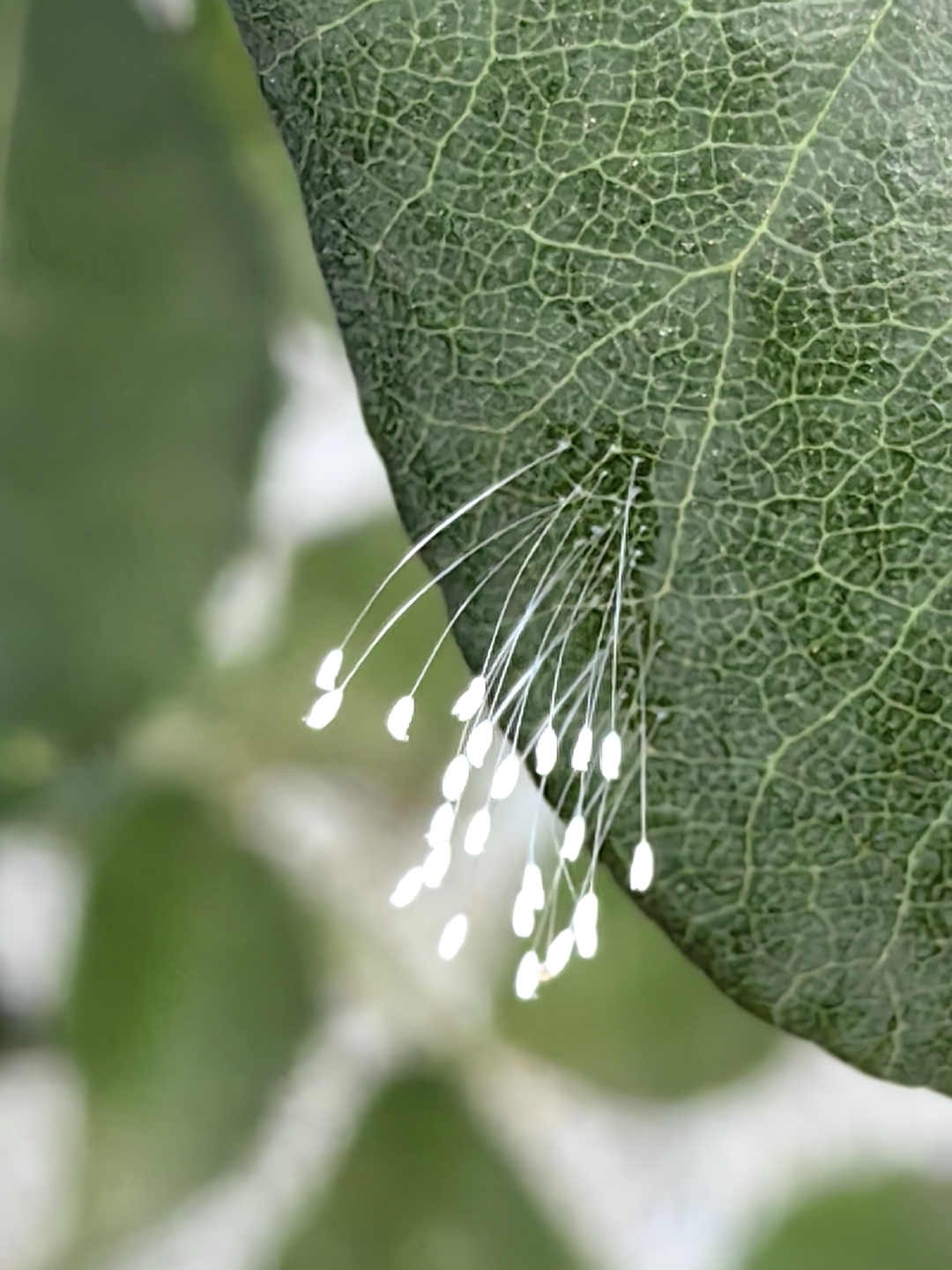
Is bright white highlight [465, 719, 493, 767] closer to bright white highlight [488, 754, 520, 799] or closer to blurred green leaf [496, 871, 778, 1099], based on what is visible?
bright white highlight [488, 754, 520, 799]

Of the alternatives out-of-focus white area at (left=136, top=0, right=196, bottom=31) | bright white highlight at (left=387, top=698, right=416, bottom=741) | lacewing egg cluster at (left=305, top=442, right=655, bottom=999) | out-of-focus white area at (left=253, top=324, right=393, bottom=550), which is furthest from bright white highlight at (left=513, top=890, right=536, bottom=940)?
out-of-focus white area at (left=136, top=0, right=196, bottom=31)

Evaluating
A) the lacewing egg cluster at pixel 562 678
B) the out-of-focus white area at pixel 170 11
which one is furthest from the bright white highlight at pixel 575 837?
the out-of-focus white area at pixel 170 11

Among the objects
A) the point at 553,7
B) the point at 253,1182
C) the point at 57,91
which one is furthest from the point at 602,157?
the point at 253,1182

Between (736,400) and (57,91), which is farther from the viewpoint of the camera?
(57,91)

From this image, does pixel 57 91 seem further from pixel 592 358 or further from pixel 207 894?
pixel 207 894

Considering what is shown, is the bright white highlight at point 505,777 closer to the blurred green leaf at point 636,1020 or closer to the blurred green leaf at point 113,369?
the blurred green leaf at point 636,1020

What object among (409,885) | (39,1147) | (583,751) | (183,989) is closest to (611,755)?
(583,751)
